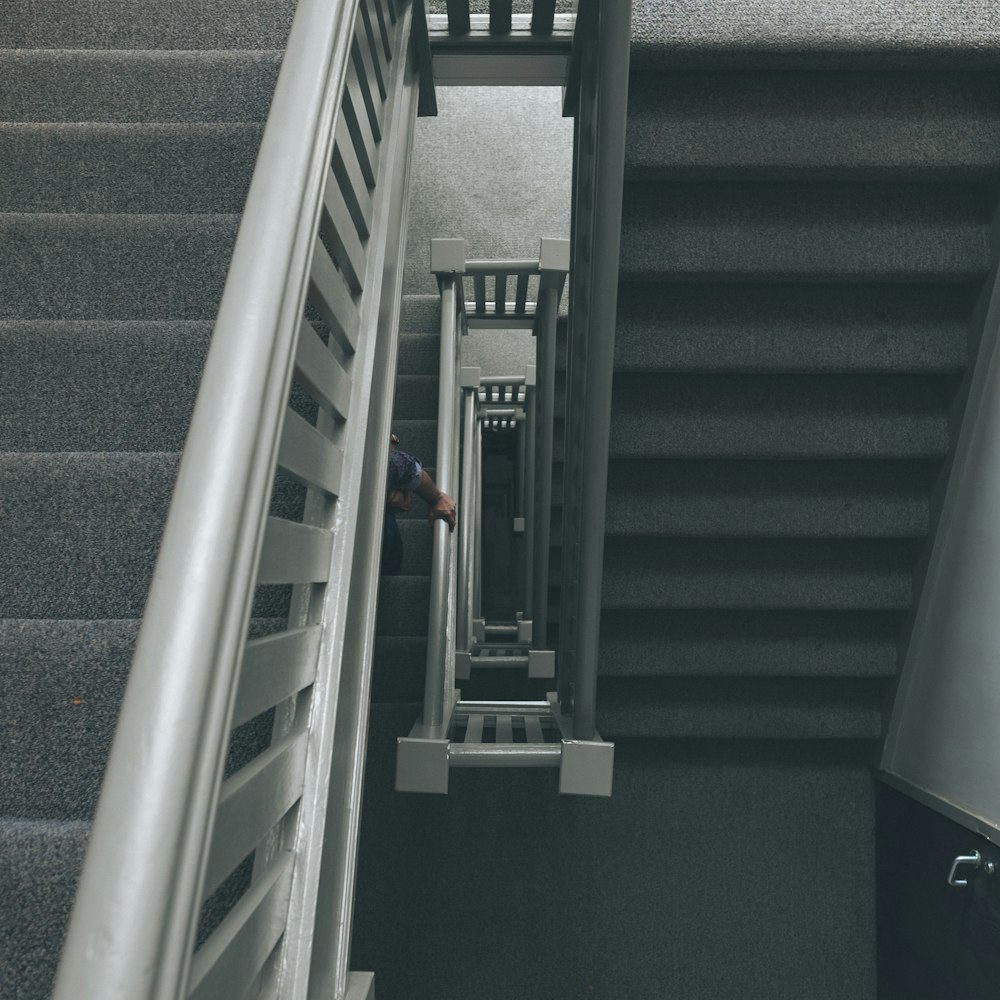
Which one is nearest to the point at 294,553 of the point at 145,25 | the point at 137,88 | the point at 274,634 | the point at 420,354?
the point at 274,634

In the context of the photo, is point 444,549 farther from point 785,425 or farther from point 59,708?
point 59,708

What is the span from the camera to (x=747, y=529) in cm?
234

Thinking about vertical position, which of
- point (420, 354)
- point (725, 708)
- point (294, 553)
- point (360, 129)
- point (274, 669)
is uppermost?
point (420, 354)

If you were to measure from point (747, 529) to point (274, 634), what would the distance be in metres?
1.74

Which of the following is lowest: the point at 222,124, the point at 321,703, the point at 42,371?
the point at 321,703

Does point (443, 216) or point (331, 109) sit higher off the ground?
point (443, 216)

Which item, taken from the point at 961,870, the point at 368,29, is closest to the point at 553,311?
the point at 368,29

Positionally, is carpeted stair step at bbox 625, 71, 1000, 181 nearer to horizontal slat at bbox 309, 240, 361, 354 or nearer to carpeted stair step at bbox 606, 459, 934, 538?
carpeted stair step at bbox 606, 459, 934, 538

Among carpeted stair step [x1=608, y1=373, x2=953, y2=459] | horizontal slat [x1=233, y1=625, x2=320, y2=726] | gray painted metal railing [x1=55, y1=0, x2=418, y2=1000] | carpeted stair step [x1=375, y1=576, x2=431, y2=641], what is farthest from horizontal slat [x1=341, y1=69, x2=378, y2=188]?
carpeted stair step [x1=375, y1=576, x2=431, y2=641]

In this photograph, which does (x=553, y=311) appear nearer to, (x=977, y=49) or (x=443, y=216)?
(x=977, y=49)

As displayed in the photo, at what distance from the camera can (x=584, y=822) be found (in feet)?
9.71

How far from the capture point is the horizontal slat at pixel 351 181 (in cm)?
102

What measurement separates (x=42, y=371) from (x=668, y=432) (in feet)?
4.74

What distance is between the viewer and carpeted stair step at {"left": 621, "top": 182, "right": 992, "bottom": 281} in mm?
1938
